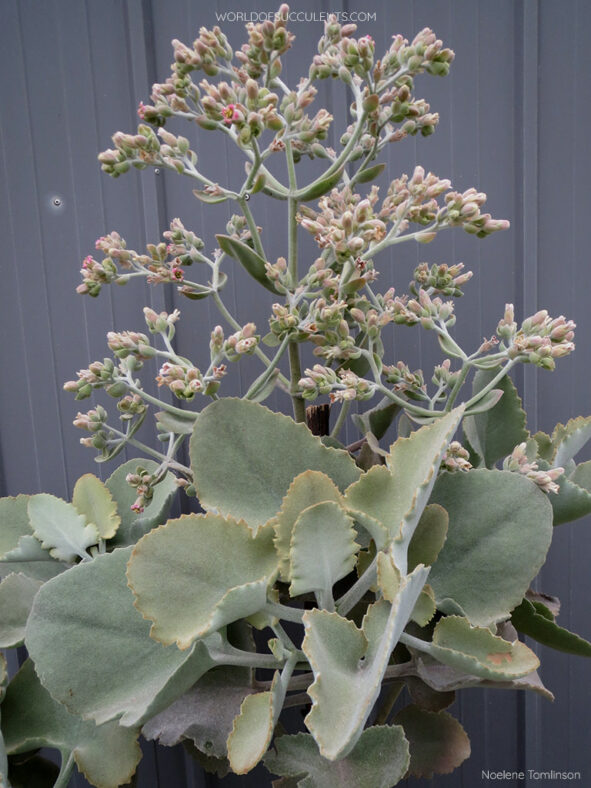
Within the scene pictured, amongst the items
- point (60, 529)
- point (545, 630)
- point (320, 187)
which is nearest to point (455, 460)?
point (545, 630)

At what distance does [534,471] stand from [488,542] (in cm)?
7

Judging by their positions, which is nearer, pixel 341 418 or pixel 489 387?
pixel 489 387

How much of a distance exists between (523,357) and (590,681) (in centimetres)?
76

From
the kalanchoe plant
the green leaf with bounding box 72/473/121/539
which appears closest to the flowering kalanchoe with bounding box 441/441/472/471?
the kalanchoe plant

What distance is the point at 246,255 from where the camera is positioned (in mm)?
536

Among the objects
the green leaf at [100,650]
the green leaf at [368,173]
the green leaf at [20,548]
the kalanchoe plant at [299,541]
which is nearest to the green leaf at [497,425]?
the kalanchoe plant at [299,541]

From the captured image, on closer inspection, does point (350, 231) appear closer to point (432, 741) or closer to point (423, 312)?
point (423, 312)

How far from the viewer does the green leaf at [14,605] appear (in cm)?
55

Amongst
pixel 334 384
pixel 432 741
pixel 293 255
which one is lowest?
pixel 432 741

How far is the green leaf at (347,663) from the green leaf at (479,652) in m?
0.05

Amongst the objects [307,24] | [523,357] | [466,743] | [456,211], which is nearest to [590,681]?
[466,743]

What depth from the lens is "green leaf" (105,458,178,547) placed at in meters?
0.60

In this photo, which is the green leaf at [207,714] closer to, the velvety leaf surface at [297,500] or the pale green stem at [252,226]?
the velvety leaf surface at [297,500]

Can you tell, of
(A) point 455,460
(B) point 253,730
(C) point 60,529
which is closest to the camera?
(B) point 253,730
